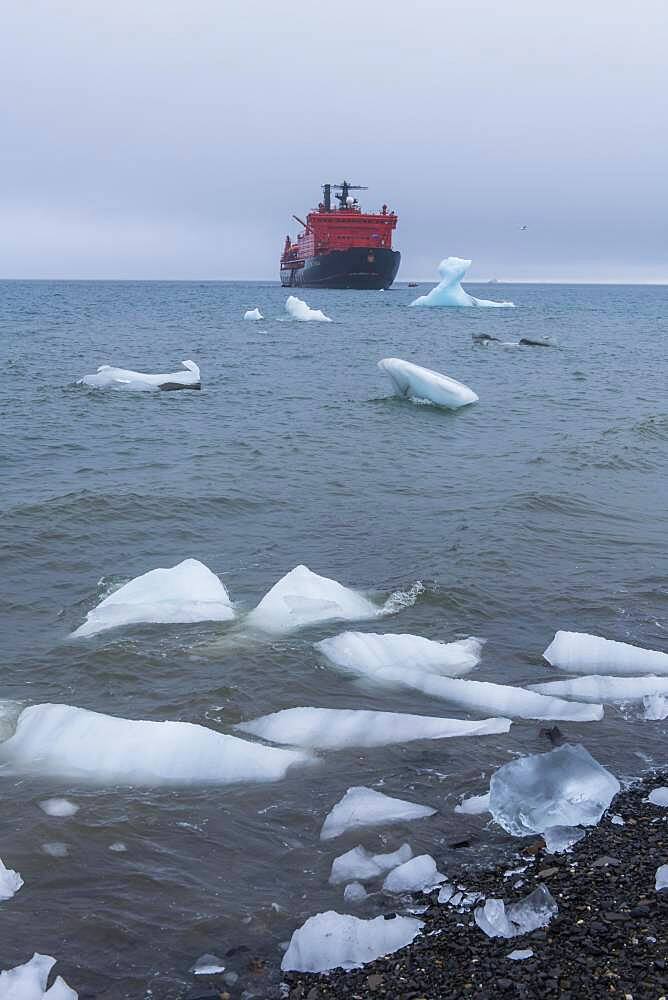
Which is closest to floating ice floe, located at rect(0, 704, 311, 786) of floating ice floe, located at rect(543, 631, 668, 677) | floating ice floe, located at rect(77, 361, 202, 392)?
floating ice floe, located at rect(543, 631, 668, 677)

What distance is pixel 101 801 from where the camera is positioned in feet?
15.1

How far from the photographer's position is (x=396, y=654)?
20.3ft

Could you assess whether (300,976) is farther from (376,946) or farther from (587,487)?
(587,487)

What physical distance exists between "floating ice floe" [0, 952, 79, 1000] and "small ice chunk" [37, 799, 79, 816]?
1.09 metres

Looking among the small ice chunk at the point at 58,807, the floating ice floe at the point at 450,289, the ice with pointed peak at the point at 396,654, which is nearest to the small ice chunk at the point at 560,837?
→ the ice with pointed peak at the point at 396,654

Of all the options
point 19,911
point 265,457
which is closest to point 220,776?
point 19,911

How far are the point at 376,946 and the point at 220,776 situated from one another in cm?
163

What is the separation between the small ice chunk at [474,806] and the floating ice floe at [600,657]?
6.05 ft

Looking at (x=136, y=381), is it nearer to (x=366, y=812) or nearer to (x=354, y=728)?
(x=354, y=728)

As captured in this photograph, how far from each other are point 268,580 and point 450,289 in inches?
2275

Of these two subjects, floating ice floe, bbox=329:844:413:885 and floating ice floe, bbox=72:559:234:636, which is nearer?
floating ice floe, bbox=329:844:413:885

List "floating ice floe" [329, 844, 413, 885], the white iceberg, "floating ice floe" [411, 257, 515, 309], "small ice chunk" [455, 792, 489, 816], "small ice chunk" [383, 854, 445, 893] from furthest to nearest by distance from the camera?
"floating ice floe" [411, 257, 515, 309], the white iceberg, "small ice chunk" [455, 792, 489, 816], "floating ice floe" [329, 844, 413, 885], "small ice chunk" [383, 854, 445, 893]

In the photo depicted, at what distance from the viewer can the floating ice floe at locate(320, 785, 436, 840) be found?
4328mm

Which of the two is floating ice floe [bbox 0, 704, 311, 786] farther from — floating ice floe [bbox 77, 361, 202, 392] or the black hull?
the black hull
